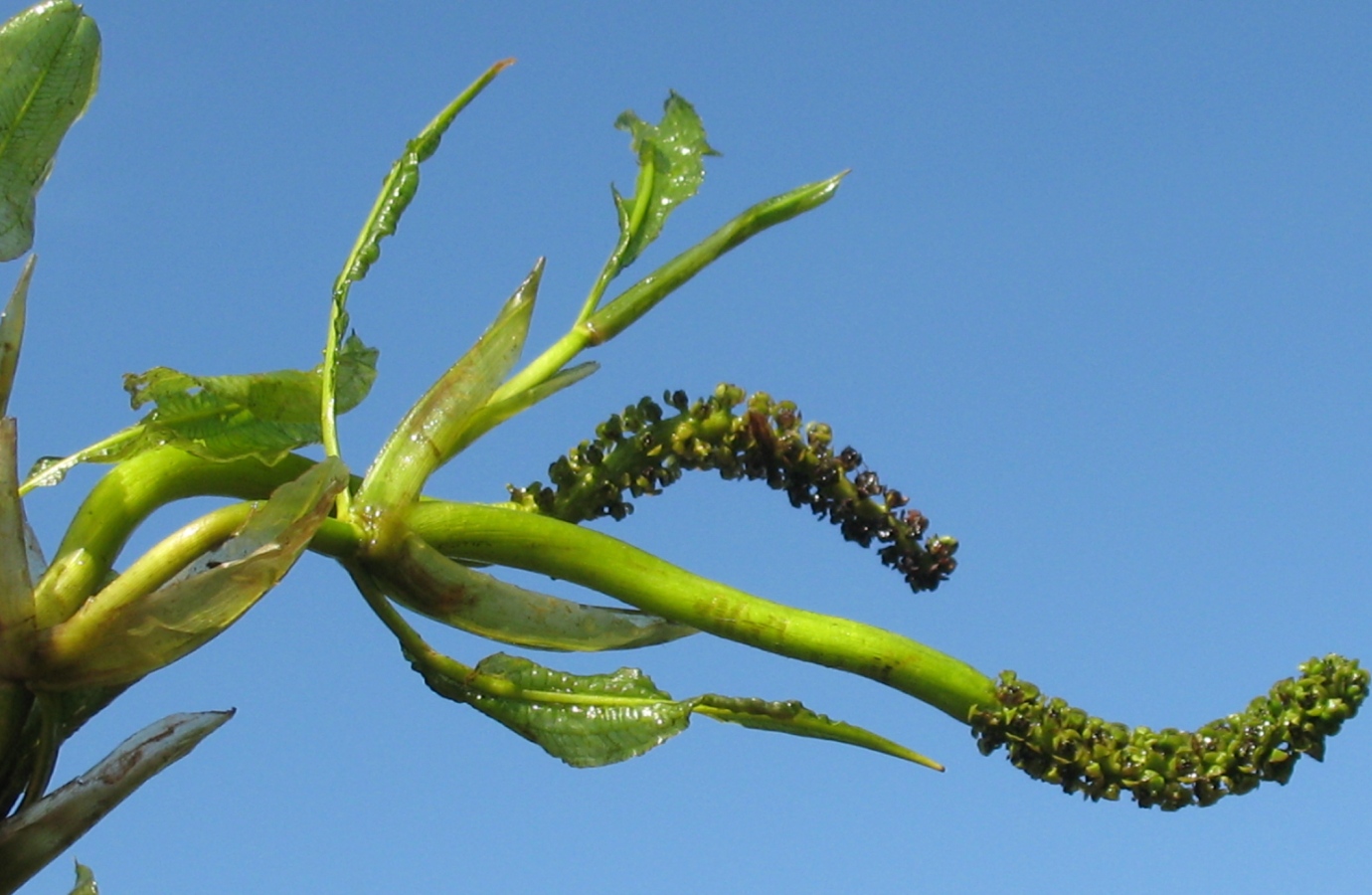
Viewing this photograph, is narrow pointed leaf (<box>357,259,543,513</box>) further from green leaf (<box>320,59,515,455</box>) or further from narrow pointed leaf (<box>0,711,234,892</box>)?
narrow pointed leaf (<box>0,711,234,892</box>)

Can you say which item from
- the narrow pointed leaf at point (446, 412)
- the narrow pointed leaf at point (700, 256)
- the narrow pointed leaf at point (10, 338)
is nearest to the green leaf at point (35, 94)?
the narrow pointed leaf at point (10, 338)

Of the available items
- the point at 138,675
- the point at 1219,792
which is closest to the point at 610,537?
the point at 138,675

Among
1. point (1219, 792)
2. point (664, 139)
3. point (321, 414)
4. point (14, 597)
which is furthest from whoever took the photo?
point (664, 139)

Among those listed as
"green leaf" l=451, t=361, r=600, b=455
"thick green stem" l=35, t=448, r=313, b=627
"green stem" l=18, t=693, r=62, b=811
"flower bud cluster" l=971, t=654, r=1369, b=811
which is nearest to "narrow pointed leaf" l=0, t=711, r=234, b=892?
"green stem" l=18, t=693, r=62, b=811

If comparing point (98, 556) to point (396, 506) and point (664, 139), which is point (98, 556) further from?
point (664, 139)

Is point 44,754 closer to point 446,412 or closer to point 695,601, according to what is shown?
point 446,412

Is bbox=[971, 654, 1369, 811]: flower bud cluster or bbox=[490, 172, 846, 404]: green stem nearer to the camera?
bbox=[971, 654, 1369, 811]: flower bud cluster

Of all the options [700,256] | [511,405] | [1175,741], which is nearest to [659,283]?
[700,256]
